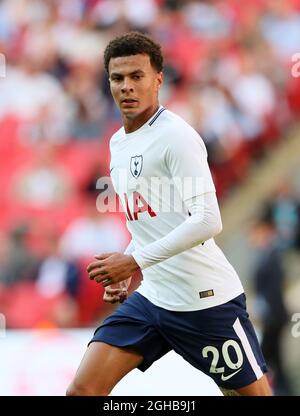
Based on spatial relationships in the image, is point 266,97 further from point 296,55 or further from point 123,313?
point 123,313

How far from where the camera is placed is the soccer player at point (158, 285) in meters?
3.92

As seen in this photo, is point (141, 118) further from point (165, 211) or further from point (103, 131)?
point (103, 131)

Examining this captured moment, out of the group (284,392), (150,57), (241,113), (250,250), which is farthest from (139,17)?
(150,57)

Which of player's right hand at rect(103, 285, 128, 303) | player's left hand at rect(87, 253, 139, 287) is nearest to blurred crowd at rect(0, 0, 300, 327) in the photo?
player's right hand at rect(103, 285, 128, 303)

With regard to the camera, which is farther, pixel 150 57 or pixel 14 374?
pixel 14 374

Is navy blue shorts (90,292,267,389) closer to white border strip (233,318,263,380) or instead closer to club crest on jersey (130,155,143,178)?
white border strip (233,318,263,380)

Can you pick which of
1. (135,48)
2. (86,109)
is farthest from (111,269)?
(86,109)

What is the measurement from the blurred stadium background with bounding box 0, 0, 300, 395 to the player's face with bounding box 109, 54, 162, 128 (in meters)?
4.15

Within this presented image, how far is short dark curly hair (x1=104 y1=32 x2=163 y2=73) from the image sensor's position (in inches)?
159

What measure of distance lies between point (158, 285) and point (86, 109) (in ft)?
18.0

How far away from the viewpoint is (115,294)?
164 inches

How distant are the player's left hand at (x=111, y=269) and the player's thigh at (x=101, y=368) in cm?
49

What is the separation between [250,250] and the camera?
8.66 meters

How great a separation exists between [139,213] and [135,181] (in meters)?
0.14
